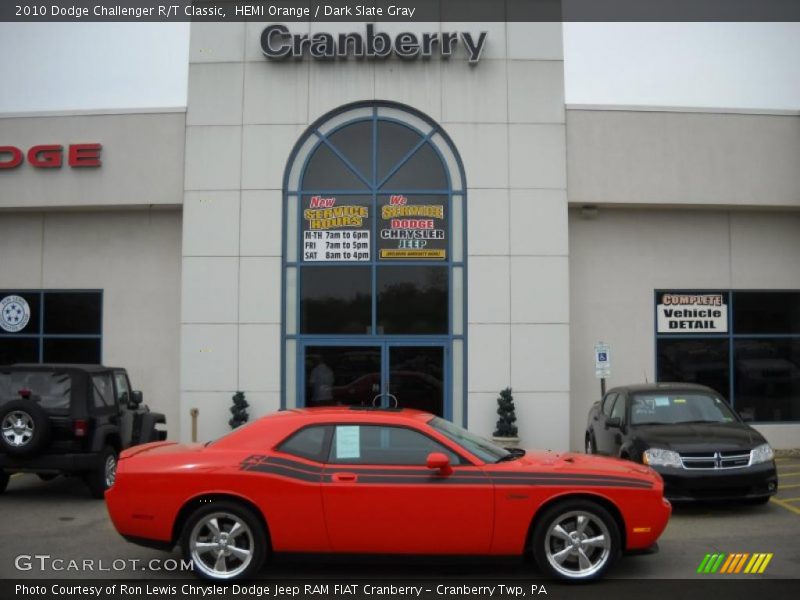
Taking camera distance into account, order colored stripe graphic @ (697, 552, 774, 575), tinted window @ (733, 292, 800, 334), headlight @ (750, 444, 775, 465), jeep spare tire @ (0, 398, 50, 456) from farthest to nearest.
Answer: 1. tinted window @ (733, 292, 800, 334)
2. jeep spare tire @ (0, 398, 50, 456)
3. headlight @ (750, 444, 775, 465)
4. colored stripe graphic @ (697, 552, 774, 575)

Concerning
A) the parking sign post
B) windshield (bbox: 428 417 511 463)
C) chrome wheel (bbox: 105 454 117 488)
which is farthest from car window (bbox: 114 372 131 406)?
the parking sign post

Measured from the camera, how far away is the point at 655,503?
7078 mm

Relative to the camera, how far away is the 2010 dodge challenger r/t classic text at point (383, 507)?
6922 mm

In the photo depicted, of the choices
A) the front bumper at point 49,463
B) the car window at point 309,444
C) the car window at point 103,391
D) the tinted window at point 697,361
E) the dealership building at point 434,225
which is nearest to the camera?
the car window at point 309,444

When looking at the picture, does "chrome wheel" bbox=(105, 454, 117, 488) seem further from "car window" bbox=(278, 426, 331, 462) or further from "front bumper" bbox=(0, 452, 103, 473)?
"car window" bbox=(278, 426, 331, 462)

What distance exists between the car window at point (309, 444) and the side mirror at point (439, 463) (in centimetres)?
97

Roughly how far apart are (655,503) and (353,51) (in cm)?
1153

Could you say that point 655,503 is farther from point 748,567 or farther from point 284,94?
point 284,94

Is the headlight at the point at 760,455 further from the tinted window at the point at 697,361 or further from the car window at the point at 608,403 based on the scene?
the tinted window at the point at 697,361

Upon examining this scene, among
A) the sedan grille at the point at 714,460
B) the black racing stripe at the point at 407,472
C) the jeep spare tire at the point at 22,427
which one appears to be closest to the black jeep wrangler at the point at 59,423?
the jeep spare tire at the point at 22,427

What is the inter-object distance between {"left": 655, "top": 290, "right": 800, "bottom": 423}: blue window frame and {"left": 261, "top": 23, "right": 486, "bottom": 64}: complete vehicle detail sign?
21.3 ft

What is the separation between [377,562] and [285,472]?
1.12 meters

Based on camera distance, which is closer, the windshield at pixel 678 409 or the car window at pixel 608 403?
the windshield at pixel 678 409

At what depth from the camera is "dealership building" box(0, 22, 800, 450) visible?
1556 centimetres
